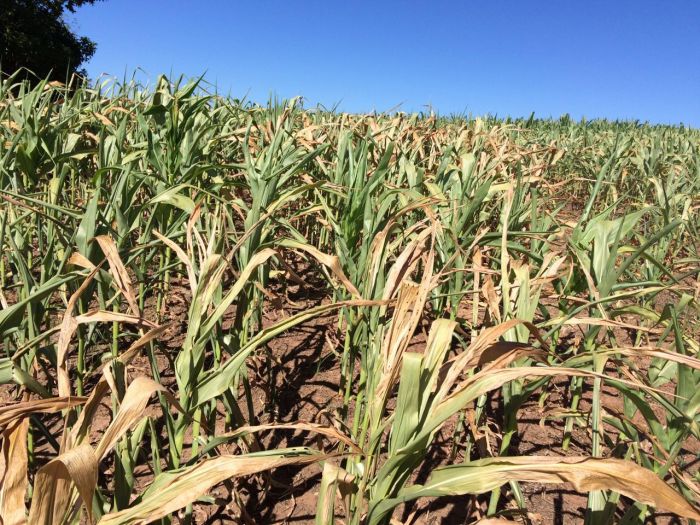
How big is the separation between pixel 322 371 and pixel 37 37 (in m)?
16.7

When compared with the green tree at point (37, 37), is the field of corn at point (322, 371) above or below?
below

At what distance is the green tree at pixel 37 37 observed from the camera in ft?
45.6

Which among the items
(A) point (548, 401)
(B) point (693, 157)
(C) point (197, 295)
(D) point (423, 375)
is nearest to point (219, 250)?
(C) point (197, 295)

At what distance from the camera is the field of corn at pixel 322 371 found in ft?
1.96

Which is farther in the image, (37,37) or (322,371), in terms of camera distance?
(37,37)

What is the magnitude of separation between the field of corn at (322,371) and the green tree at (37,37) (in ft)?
47.6

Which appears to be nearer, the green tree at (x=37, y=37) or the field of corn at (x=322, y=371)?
the field of corn at (x=322, y=371)

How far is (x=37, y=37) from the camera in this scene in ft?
47.4

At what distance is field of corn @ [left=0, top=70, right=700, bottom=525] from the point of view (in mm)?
597

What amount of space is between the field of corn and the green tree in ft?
47.6

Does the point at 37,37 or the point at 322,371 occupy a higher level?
the point at 37,37

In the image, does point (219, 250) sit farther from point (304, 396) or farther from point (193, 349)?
point (304, 396)

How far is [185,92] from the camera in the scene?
1.97 m

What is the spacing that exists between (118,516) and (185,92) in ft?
5.65
